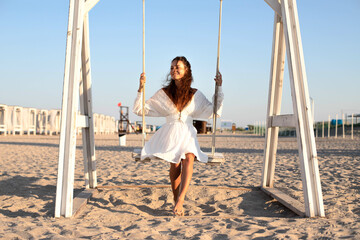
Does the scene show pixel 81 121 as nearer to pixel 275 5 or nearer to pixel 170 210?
pixel 170 210

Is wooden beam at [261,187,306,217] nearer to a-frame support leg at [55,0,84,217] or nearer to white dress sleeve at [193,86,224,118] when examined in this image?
white dress sleeve at [193,86,224,118]

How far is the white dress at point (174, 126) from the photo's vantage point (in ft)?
10.6

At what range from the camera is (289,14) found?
117 inches

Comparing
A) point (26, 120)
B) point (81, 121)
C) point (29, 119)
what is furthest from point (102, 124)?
point (81, 121)

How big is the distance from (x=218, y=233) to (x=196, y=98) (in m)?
1.56

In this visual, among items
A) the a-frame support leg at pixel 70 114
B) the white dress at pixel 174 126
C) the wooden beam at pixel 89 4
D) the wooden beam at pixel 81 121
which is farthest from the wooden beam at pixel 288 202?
the wooden beam at pixel 89 4

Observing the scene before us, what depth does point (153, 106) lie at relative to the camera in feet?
11.8

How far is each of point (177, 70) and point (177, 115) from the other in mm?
427

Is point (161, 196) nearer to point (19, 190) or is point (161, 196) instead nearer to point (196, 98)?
Result: point (196, 98)

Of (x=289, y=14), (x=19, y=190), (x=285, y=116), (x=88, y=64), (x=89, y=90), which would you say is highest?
(x=289, y=14)

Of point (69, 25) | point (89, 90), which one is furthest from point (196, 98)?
point (69, 25)

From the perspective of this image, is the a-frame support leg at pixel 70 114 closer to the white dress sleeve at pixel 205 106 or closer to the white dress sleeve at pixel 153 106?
the white dress sleeve at pixel 153 106

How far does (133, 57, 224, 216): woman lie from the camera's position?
3.23m

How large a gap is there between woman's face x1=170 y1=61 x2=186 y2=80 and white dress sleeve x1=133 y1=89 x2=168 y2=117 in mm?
235
